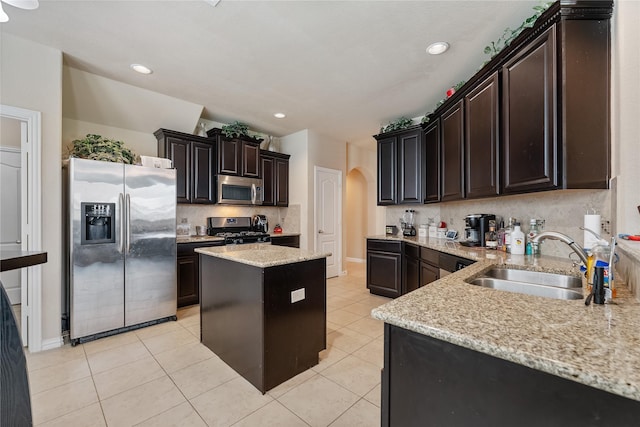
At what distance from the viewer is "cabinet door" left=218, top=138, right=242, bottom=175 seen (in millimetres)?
Answer: 4172

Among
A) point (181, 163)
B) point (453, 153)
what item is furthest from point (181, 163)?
point (453, 153)

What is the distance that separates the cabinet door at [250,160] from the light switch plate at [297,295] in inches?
111

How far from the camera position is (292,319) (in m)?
2.10

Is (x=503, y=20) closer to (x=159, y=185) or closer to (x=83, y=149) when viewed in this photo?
(x=159, y=185)

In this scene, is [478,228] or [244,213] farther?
[244,213]

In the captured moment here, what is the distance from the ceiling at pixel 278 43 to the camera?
2.04m

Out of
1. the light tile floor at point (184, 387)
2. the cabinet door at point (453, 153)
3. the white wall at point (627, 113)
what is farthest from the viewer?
the cabinet door at point (453, 153)

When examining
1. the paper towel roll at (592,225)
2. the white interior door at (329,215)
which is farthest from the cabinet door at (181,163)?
the paper towel roll at (592,225)

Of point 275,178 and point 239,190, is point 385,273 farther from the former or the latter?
point 239,190

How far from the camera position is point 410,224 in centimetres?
442

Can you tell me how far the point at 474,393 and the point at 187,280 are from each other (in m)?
3.63

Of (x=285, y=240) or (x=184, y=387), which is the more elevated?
(x=285, y=240)

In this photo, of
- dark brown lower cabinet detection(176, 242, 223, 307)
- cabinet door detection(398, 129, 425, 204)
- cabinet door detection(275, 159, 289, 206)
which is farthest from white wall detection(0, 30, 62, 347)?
cabinet door detection(398, 129, 425, 204)

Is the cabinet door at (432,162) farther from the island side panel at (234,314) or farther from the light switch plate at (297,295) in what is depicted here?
the island side panel at (234,314)
